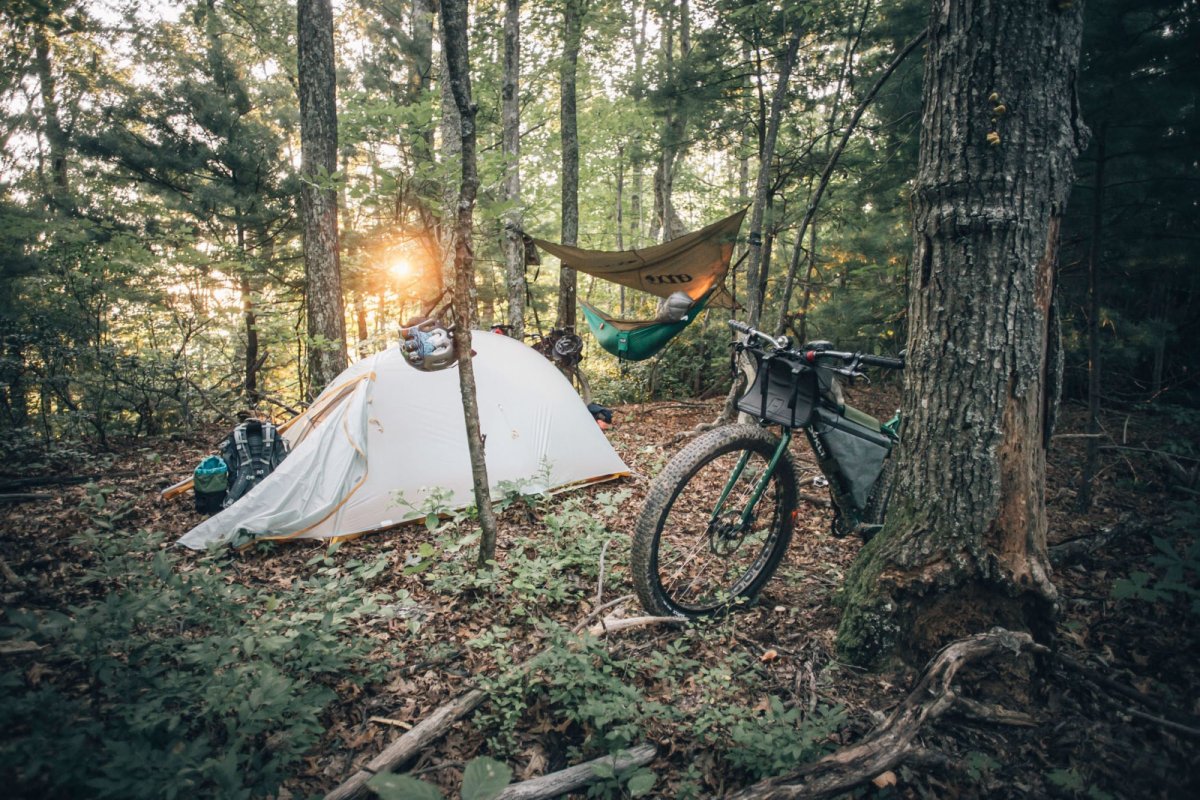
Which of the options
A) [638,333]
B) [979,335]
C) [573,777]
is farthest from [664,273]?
[573,777]

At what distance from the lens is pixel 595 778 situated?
1220 mm

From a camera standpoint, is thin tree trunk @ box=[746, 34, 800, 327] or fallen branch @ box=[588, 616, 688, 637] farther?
thin tree trunk @ box=[746, 34, 800, 327]

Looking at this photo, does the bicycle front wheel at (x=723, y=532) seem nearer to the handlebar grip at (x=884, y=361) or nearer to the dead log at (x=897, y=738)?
the handlebar grip at (x=884, y=361)

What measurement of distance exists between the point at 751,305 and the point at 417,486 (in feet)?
9.79

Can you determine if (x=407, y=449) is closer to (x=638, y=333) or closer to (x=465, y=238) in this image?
(x=465, y=238)

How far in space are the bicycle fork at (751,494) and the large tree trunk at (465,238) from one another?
0.96 m

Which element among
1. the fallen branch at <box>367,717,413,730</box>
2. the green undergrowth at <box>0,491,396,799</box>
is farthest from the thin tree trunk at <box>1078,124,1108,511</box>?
the green undergrowth at <box>0,491,396,799</box>

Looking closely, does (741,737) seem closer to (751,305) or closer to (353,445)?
(353,445)

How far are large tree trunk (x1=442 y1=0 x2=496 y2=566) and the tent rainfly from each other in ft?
1.35

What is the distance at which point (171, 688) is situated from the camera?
4.05 feet

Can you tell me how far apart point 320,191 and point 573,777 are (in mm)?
4768

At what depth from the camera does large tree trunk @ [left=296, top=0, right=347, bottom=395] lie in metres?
4.27

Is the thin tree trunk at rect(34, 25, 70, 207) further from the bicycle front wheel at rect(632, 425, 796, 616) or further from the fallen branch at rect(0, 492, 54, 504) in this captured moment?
the bicycle front wheel at rect(632, 425, 796, 616)

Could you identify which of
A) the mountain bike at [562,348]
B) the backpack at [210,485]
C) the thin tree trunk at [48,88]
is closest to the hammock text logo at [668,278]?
the mountain bike at [562,348]
